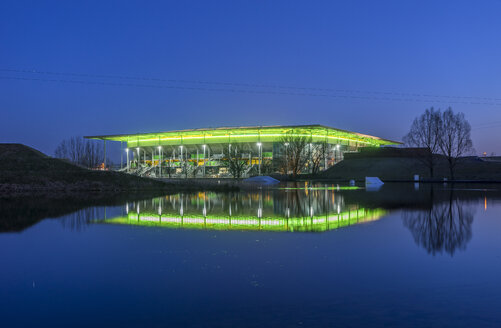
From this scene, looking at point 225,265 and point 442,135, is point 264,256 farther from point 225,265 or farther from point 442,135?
point 442,135

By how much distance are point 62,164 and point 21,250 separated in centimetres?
2924

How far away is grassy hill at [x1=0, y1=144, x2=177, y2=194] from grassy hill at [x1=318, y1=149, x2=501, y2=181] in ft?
112

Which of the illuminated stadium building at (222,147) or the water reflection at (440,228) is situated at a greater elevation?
the illuminated stadium building at (222,147)

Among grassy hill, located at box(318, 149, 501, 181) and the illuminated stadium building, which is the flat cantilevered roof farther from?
grassy hill, located at box(318, 149, 501, 181)

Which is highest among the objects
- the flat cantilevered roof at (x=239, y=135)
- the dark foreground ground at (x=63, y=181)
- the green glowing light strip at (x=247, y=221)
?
the flat cantilevered roof at (x=239, y=135)

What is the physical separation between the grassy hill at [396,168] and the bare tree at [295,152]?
353 cm

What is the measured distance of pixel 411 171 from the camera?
58.9 meters

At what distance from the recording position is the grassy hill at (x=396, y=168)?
53594 millimetres

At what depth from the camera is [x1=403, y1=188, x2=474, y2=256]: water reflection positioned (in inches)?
312

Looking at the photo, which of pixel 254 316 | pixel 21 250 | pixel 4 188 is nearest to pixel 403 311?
pixel 254 316

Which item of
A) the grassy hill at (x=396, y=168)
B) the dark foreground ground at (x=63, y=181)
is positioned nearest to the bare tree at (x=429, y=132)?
the grassy hill at (x=396, y=168)

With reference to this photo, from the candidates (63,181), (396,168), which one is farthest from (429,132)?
(63,181)

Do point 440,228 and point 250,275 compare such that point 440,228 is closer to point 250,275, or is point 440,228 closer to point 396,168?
point 250,275

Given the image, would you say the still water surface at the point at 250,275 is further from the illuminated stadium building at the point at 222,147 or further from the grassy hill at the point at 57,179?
the illuminated stadium building at the point at 222,147
